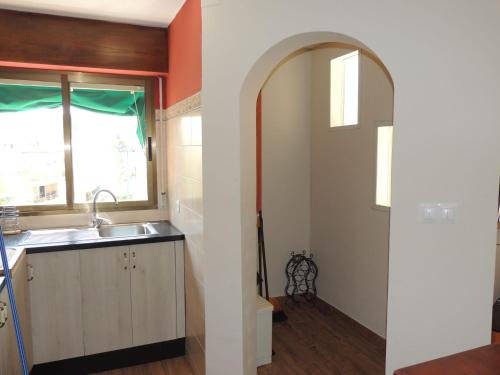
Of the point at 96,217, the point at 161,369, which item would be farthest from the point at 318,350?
the point at 96,217

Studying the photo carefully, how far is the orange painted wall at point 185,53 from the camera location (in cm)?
249

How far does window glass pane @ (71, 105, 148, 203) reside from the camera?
11.0 feet

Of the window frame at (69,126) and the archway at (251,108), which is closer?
the archway at (251,108)

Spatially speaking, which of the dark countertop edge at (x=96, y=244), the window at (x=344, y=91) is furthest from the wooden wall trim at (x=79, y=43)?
the window at (x=344, y=91)

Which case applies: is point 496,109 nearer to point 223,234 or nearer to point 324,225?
point 223,234

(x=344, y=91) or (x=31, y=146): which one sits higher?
(x=344, y=91)

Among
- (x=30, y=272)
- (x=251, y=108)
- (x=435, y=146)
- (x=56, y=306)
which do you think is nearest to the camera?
(x=435, y=146)

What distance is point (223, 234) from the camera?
2375 mm

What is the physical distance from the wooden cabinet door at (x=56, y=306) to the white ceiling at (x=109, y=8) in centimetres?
169

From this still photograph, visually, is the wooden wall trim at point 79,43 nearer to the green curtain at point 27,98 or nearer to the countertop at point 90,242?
the green curtain at point 27,98

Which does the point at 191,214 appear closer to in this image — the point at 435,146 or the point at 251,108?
the point at 251,108

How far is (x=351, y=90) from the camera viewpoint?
371 centimetres

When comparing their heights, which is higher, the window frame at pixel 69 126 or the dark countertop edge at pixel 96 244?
the window frame at pixel 69 126

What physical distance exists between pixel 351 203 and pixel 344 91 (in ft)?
3.54
